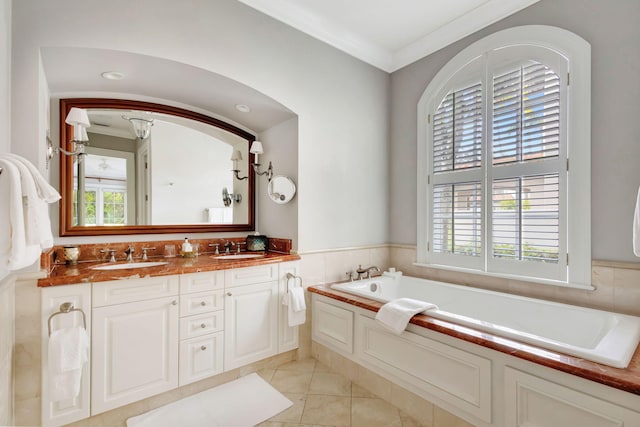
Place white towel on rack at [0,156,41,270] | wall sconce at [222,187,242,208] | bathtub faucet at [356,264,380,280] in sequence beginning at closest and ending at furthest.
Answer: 1. white towel on rack at [0,156,41,270]
2. bathtub faucet at [356,264,380,280]
3. wall sconce at [222,187,242,208]

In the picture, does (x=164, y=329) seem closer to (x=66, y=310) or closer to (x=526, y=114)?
(x=66, y=310)

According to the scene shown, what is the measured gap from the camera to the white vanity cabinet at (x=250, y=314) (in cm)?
221

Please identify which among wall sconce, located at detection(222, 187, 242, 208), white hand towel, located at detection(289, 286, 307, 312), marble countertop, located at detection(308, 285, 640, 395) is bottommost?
white hand towel, located at detection(289, 286, 307, 312)

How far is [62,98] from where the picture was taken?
86.5 inches

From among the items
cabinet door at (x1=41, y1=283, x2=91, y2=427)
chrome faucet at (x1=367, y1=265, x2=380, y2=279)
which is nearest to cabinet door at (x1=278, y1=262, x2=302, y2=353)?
chrome faucet at (x1=367, y1=265, x2=380, y2=279)

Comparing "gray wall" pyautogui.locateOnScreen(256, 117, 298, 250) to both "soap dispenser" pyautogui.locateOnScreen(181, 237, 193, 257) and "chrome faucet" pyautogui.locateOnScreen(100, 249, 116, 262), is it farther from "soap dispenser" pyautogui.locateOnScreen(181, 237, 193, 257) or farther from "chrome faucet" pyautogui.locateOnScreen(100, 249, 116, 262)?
"chrome faucet" pyautogui.locateOnScreen(100, 249, 116, 262)

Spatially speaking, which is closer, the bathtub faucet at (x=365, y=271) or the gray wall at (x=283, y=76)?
the gray wall at (x=283, y=76)

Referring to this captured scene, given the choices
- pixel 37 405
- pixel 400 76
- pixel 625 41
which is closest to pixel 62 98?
pixel 37 405

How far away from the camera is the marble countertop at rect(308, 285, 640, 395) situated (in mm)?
1149

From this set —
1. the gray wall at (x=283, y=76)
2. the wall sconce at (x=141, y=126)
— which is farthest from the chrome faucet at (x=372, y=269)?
the wall sconce at (x=141, y=126)

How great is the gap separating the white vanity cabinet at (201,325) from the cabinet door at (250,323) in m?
0.07

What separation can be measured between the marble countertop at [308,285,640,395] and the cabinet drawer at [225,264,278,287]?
45.4 inches

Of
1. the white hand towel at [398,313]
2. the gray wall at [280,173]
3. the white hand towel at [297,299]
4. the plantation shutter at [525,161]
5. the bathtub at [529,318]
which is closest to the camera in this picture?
the bathtub at [529,318]

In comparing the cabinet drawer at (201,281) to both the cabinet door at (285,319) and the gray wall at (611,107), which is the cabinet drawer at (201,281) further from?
the gray wall at (611,107)
